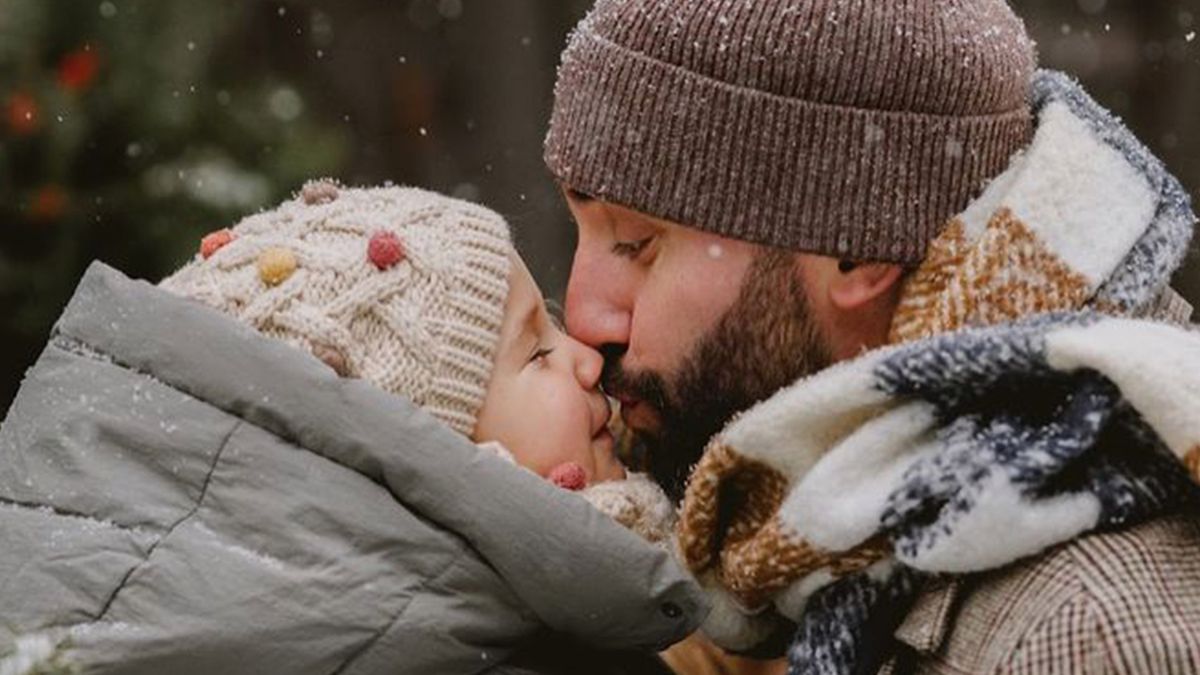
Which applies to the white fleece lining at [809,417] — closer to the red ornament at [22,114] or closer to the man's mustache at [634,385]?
the man's mustache at [634,385]

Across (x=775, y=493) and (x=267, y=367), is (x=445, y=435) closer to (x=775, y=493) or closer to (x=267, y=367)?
(x=267, y=367)

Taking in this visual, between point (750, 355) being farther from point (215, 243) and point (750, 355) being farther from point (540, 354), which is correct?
point (215, 243)

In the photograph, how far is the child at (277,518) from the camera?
96.9 inches

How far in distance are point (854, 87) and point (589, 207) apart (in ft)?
1.44

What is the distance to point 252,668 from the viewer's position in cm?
247

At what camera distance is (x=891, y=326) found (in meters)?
2.99

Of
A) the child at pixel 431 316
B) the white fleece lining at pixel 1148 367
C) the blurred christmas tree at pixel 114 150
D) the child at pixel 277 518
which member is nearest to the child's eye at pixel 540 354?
the child at pixel 431 316

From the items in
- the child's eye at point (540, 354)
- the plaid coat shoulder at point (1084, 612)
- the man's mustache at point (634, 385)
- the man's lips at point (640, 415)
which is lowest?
the man's lips at point (640, 415)

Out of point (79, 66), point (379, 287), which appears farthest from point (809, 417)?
point (79, 66)

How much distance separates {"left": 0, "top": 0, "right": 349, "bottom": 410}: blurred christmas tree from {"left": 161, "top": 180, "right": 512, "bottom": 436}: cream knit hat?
1.80 m

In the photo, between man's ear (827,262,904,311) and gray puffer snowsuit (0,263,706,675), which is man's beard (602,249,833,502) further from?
gray puffer snowsuit (0,263,706,675)

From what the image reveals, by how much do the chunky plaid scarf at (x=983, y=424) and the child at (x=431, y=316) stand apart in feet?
0.69

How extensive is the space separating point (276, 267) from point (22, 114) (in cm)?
204

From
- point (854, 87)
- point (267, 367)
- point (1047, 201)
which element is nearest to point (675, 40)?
point (854, 87)
